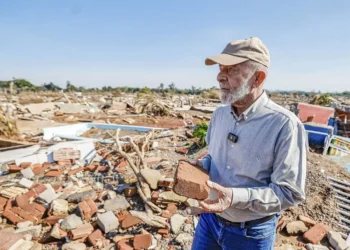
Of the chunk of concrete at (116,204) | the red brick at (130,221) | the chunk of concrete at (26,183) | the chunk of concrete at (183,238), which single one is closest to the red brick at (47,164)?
the chunk of concrete at (26,183)

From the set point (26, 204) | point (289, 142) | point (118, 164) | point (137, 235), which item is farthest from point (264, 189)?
point (118, 164)

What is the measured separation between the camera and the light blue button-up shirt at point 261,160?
52.4 inches

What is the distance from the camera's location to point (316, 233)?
319 centimetres

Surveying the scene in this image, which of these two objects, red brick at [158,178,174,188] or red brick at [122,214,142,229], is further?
red brick at [158,178,174,188]

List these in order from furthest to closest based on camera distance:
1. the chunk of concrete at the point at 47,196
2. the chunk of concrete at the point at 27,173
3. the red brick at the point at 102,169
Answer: the red brick at the point at 102,169
the chunk of concrete at the point at 27,173
the chunk of concrete at the point at 47,196

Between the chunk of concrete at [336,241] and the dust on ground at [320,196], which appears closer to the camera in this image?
the chunk of concrete at [336,241]

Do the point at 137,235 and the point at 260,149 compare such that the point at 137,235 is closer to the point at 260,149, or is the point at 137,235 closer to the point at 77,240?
the point at 77,240

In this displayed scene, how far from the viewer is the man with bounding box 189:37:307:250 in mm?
1330

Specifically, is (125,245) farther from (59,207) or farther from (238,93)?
(238,93)

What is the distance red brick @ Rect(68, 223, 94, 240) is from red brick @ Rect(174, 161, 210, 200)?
2.14 metres

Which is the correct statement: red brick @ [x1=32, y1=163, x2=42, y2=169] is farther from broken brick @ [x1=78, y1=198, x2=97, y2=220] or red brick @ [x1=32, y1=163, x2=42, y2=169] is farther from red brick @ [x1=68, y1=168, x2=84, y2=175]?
broken brick @ [x1=78, y1=198, x2=97, y2=220]

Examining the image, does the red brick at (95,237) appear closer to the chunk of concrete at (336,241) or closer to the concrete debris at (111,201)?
the concrete debris at (111,201)

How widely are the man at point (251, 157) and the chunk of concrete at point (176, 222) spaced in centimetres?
155

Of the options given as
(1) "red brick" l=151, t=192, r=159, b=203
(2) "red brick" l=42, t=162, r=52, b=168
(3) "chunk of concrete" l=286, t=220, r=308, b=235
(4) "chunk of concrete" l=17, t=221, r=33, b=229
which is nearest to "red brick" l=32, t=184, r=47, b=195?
(4) "chunk of concrete" l=17, t=221, r=33, b=229
